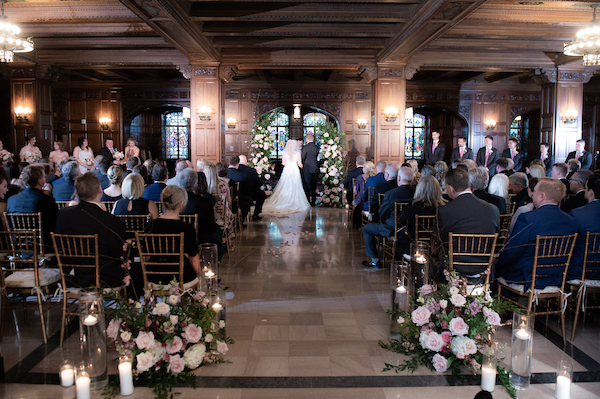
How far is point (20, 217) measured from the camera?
4.42 metres

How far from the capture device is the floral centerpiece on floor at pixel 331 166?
1195 cm

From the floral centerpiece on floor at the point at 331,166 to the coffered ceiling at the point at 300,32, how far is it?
6.17 ft

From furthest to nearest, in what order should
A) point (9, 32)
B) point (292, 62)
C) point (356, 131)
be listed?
point (356, 131), point (292, 62), point (9, 32)

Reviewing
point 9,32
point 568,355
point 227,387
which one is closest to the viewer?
point 227,387

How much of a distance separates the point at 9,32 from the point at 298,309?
232 inches

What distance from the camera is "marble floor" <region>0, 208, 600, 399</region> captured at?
9.69 ft

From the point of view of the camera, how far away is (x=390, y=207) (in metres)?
5.71

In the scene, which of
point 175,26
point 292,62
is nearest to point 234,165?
point 175,26

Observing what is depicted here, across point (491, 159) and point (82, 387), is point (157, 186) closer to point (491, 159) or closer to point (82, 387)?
point (82, 387)

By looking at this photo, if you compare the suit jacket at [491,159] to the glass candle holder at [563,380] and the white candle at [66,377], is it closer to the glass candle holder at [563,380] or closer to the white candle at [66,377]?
the glass candle holder at [563,380]

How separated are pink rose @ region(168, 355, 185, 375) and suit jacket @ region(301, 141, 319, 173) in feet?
30.6

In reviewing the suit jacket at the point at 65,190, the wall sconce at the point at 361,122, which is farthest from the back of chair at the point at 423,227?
the wall sconce at the point at 361,122

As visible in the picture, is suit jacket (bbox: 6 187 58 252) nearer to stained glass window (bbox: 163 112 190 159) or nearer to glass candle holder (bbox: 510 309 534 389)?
glass candle holder (bbox: 510 309 534 389)

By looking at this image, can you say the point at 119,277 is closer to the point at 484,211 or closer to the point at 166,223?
the point at 166,223
